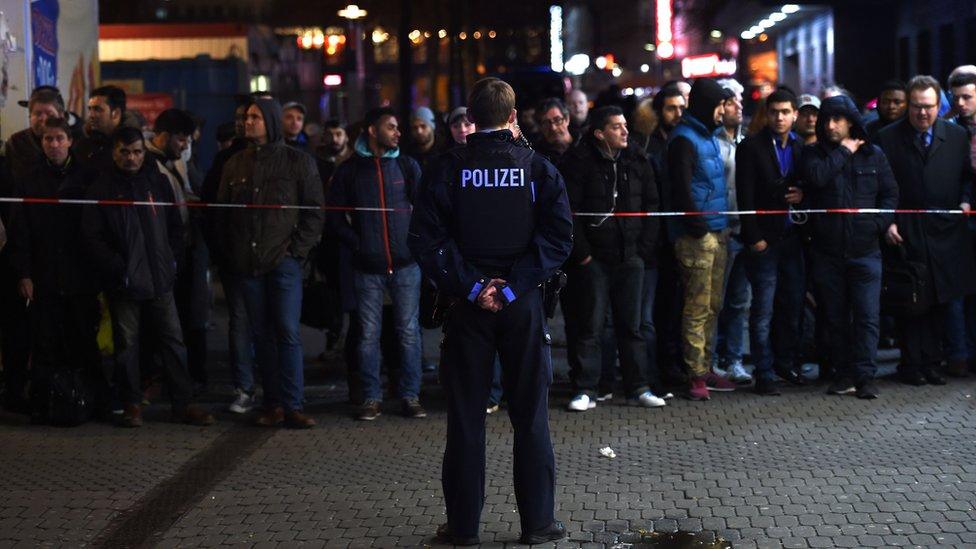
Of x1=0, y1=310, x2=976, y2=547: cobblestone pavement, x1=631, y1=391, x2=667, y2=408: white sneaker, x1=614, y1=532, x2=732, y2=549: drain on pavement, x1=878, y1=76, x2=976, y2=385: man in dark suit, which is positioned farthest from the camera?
x1=878, y1=76, x2=976, y2=385: man in dark suit

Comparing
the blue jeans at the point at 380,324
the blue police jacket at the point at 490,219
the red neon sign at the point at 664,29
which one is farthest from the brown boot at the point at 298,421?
the red neon sign at the point at 664,29

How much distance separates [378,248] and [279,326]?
859 millimetres

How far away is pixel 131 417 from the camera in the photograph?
9.49 m

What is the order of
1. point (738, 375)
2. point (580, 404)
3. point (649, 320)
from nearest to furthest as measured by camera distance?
1. point (580, 404)
2. point (649, 320)
3. point (738, 375)

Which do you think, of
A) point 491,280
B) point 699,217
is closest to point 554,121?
point 699,217

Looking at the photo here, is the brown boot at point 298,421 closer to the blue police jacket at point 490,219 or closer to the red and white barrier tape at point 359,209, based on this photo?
the red and white barrier tape at point 359,209

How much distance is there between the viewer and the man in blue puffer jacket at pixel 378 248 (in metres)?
9.69

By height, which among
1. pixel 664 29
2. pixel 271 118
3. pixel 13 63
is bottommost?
pixel 271 118

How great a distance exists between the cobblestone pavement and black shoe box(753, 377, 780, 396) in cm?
11

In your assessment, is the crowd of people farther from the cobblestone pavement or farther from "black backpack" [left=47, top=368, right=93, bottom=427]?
the cobblestone pavement

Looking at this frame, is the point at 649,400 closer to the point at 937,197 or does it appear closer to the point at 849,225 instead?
the point at 849,225

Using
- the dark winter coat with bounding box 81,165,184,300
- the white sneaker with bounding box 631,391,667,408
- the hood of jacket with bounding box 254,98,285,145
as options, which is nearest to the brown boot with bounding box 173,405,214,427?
the dark winter coat with bounding box 81,165,184,300

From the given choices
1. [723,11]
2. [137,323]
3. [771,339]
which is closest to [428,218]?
[137,323]

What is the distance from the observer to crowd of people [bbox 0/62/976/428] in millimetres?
9461
